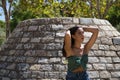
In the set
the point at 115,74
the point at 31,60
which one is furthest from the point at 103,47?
the point at 31,60

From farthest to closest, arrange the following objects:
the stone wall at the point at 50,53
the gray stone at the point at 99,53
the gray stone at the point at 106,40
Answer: the gray stone at the point at 106,40, the gray stone at the point at 99,53, the stone wall at the point at 50,53

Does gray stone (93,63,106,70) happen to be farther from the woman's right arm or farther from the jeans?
the jeans

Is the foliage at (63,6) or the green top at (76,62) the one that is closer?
the green top at (76,62)

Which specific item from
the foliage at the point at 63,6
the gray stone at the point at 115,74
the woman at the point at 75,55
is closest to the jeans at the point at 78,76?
the woman at the point at 75,55

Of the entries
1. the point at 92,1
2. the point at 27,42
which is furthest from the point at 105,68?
the point at 92,1

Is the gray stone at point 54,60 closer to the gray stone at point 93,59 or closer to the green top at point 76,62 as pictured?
the gray stone at point 93,59

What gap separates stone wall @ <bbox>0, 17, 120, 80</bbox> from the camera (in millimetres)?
8109

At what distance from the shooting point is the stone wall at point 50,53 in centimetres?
811

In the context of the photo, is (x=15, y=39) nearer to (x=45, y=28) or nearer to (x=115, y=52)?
(x=45, y=28)

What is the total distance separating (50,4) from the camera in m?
20.1

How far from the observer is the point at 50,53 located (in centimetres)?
828

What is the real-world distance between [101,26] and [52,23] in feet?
3.84

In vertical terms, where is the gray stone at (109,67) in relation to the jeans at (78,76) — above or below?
below

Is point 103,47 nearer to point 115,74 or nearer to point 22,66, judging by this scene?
point 115,74
